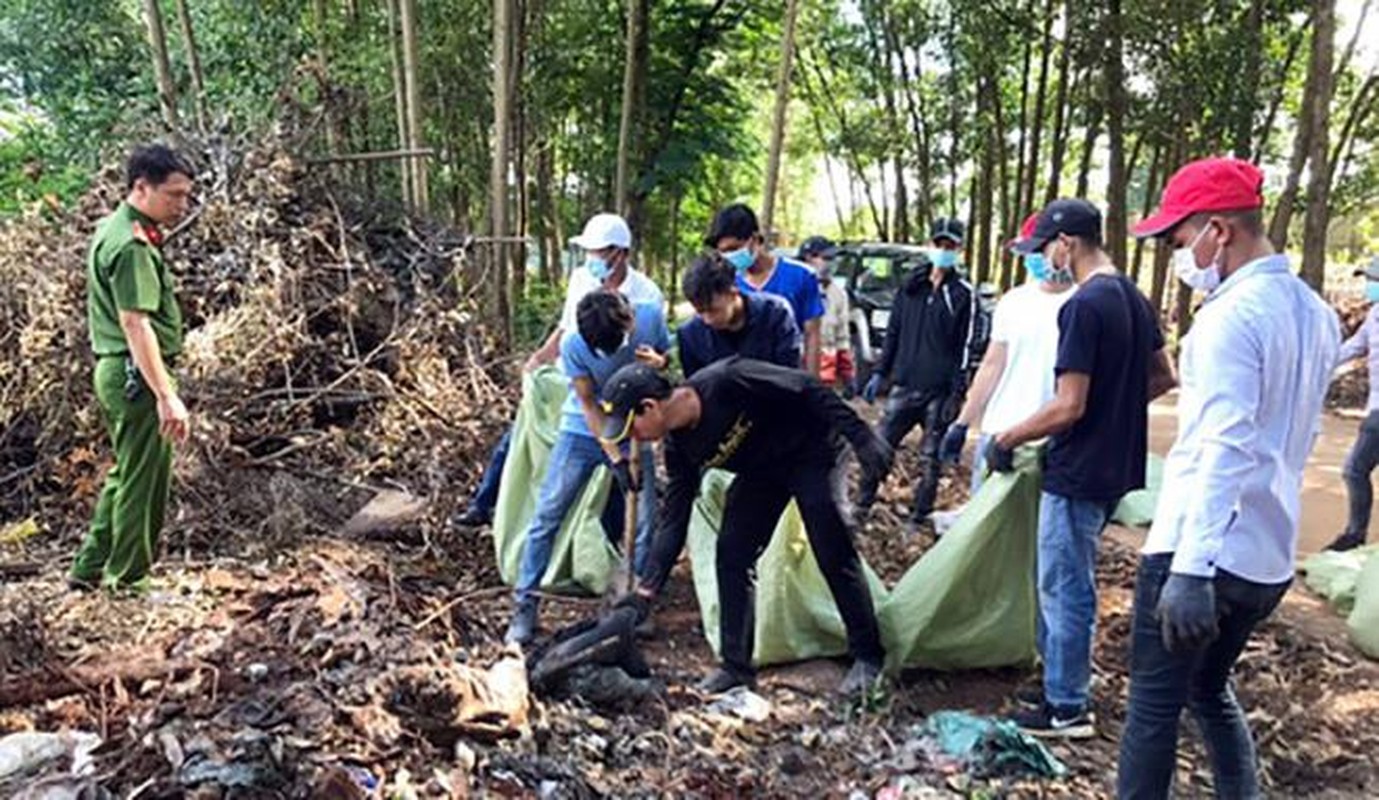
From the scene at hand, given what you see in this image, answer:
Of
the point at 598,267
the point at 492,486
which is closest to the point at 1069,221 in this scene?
the point at 598,267

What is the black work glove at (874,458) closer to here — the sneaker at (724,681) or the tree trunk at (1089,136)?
the sneaker at (724,681)

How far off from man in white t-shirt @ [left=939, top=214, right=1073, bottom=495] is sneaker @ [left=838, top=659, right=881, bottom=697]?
1.08m

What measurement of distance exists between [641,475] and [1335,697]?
270 centimetres

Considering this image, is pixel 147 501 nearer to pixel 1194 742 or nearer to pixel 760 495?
pixel 760 495

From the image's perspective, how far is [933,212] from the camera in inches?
845

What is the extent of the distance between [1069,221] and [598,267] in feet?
6.21

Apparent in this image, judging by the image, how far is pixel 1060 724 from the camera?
3.18 meters

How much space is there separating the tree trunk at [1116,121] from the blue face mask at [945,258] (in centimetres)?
768

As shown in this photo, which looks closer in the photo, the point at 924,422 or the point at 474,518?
the point at 474,518

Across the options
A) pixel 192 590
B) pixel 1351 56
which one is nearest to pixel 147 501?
pixel 192 590

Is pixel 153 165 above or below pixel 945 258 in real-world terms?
above

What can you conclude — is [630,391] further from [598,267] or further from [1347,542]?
[1347,542]

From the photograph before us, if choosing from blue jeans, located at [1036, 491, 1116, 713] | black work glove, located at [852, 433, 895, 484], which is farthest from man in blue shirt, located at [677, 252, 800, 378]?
blue jeans, located at [1036, 491, 1116, 713]

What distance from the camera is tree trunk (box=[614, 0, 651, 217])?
420 inches
